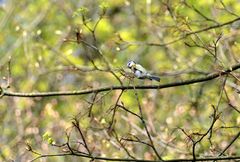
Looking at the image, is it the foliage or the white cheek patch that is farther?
the foliage

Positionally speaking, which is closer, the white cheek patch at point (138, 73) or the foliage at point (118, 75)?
the white cheek patch at point (138, 73)

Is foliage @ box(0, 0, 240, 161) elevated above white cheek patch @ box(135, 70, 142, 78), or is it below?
above

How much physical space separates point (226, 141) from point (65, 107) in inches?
186

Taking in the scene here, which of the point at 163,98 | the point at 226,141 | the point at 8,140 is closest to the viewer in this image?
the point at 226,141

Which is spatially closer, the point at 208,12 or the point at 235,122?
the point at 235,122

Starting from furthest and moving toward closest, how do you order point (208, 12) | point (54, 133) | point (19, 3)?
1. point (19, 3)
2. point (54, 133)
3. point (208, 12)

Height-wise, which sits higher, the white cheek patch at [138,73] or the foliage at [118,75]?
the foliage at [118,75]

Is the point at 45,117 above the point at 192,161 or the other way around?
above

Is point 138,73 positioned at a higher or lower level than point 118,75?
lower

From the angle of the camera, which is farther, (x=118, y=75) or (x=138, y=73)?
(x=118, y=75)

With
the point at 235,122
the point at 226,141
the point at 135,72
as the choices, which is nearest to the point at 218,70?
the point at 135,72

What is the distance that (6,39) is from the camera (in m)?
10.6

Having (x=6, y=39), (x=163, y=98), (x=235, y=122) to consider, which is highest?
(x=6, y=39)

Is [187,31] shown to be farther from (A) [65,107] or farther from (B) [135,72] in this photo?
(A) [65,107]
